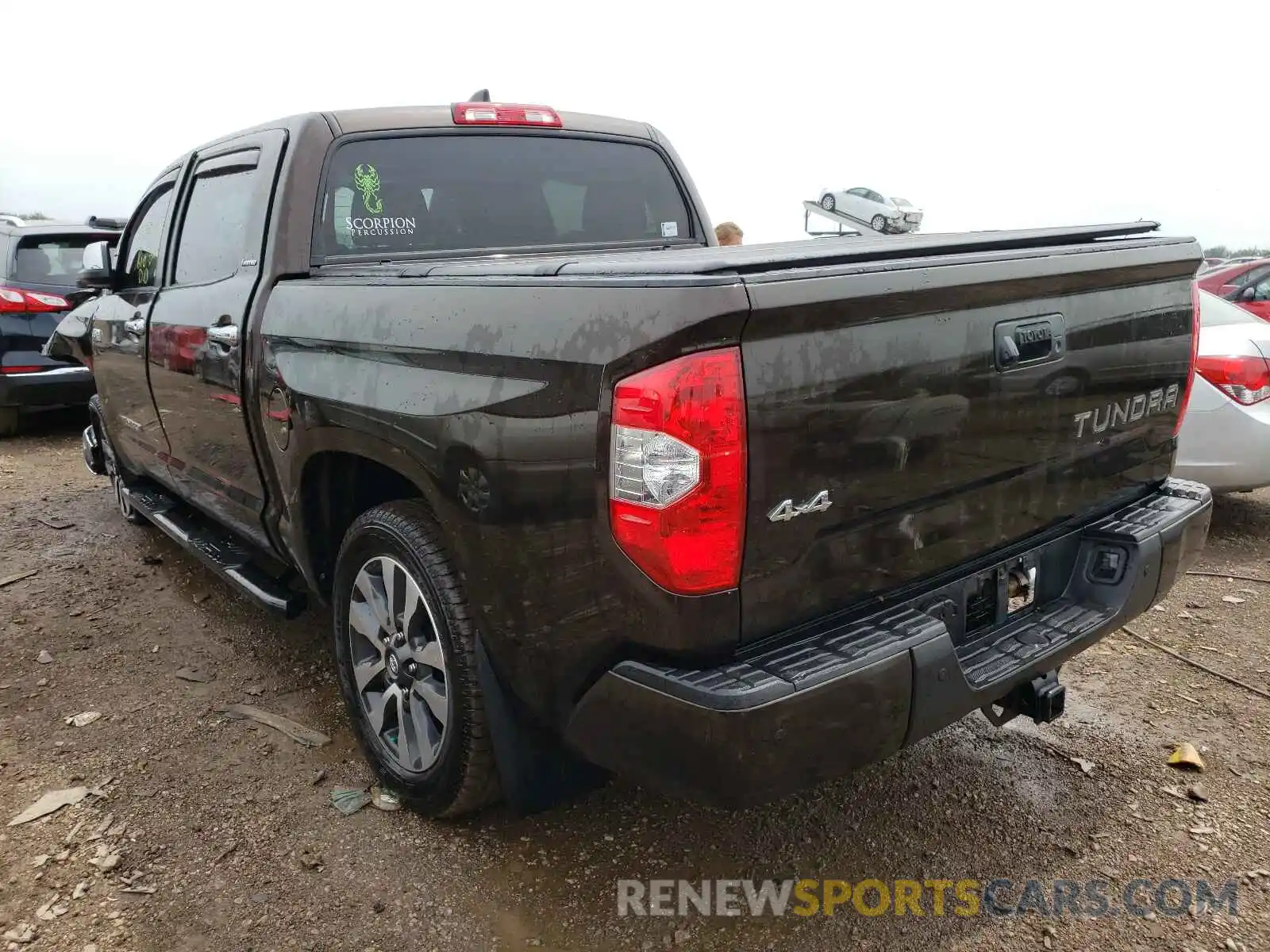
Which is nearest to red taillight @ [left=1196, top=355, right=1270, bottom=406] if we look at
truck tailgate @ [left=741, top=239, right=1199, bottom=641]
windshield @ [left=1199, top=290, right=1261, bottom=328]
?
windshield @ [left=1199, top=290, right=1261, bottom=328]

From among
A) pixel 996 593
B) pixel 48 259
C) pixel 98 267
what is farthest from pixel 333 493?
pixel 48 259

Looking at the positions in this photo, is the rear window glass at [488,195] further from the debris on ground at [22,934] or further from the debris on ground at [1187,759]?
the debris on ground at [1187,759]

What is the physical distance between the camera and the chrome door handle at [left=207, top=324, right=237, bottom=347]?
10.1 ft

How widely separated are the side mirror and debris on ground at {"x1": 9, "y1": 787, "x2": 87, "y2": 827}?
2.59 metres

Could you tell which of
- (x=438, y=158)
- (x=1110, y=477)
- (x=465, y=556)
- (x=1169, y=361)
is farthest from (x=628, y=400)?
(x=438, y=158)

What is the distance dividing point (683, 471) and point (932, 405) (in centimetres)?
60

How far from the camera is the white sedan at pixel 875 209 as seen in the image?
1488 cm

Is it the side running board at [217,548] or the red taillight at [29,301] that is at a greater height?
the red taillight at [29,301]

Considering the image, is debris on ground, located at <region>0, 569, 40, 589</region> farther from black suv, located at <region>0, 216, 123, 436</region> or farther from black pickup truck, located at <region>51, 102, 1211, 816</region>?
black suv, located at <region>0, 216, 123, 436</region>

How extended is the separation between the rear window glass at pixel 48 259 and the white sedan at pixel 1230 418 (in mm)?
7603

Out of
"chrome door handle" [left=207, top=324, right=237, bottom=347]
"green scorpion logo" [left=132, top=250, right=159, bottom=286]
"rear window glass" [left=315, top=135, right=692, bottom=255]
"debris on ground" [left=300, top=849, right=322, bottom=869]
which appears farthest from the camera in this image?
"green scorpion logo" [left=132, top=250, right=159, bottom=286]

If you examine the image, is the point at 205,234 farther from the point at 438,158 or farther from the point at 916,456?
the point at 916,456

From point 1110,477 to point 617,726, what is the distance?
1484 millimetres

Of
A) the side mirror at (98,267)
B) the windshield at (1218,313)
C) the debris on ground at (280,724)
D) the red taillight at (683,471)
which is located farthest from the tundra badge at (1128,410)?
the side mirror at (98,267)
